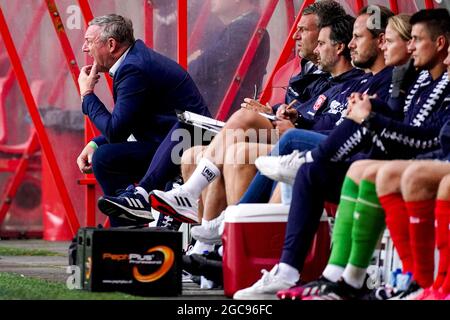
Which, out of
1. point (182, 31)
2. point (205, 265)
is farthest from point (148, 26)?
point (205, 265)

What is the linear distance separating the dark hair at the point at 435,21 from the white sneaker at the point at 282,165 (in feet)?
2.45

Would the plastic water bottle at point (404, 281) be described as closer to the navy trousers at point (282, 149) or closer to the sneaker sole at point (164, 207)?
the navy trousers at point (282, 149)

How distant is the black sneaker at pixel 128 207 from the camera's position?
294 inches

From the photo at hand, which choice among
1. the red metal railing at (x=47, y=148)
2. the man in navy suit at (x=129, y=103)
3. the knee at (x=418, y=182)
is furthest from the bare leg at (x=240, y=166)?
the red metal railing at (x=47, y=148)

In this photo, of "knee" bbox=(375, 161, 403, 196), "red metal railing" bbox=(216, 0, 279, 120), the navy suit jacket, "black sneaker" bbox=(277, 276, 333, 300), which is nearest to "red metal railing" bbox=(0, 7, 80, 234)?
"red metal railing" bbox=(216, 0, 279, 120)

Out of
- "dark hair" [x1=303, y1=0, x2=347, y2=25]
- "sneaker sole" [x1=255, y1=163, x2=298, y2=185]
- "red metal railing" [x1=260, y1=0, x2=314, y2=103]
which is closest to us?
"sneaker sole" [x1=255, y1=163, x2=298, y2=185]

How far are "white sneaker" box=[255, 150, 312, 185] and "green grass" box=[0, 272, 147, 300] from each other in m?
0.78

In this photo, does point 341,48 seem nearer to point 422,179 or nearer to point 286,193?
point 286,193

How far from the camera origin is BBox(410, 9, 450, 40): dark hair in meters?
5.88

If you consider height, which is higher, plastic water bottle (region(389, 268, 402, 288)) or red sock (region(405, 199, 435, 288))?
red sock (region(405, 199, 435, 288))

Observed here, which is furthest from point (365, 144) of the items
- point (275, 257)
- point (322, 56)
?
point (322, 56)

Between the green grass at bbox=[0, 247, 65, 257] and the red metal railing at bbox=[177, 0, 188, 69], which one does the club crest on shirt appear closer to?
the red metal railing at bbox=[177, 0, 188, 69]

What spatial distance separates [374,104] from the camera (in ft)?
19.2
